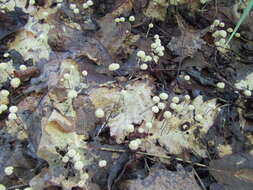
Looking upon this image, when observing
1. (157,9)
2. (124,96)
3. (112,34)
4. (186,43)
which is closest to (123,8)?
(157,9)

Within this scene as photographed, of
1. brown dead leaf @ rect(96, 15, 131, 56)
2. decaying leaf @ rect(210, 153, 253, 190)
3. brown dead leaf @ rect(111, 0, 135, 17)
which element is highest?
brown dead leaf @ rect(111, 0, 135, 17)

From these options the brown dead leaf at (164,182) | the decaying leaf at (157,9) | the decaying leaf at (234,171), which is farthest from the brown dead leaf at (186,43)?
the brown dead leaf at (164,182)

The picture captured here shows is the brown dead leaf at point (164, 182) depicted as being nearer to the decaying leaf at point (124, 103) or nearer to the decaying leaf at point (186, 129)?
the decaying leaf at point (186, 129)

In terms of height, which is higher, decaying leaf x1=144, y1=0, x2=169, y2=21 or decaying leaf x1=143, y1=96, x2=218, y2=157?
decaying leaf x1=144, y1=0, x2=169, y2=21

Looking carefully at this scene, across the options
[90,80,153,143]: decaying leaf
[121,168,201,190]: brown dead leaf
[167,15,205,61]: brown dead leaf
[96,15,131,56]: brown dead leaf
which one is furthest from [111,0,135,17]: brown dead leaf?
[121,168,201,190]: brown dead leaf

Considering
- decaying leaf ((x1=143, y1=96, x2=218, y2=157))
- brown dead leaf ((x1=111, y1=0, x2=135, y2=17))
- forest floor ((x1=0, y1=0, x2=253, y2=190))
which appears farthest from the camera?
brown dead leaf ((x1=111, y1=0, x2=135, y2=17))

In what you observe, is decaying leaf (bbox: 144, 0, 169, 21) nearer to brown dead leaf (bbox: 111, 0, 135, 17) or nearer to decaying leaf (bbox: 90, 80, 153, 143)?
brown dead leaf (bbox: 111, 0, 135, 17)

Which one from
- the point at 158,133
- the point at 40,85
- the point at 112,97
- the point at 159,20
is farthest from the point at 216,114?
the point at 40,85

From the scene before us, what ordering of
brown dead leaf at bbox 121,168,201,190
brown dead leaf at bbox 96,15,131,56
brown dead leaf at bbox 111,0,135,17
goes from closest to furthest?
brown dead leaf at bbox 121,168,201,190 → brown dead leaf at bbox 96,15,131,56 → brown dead leaf at bbox 111,0,135,17

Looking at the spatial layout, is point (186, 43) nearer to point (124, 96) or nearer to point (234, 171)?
point (124, 96)

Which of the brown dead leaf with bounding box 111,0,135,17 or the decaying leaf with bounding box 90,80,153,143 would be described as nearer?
the decaying leaf with bounding box 90,80,153,143

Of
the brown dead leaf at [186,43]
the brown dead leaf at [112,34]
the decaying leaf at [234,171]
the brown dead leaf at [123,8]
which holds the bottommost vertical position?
the decaying leaf at [234,171]
